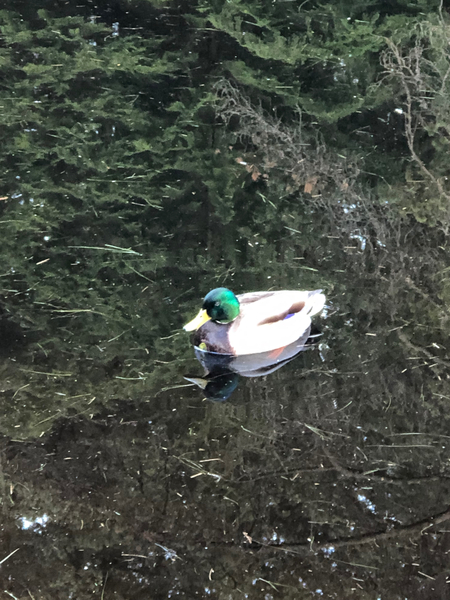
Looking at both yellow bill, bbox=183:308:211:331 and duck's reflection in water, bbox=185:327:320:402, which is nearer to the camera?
duck's reflection in water, bbox=185:327:320:402

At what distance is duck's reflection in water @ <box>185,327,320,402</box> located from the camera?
3.19 m

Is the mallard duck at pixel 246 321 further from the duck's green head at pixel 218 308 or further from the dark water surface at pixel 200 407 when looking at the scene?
the dark water surface at pixel 200 407

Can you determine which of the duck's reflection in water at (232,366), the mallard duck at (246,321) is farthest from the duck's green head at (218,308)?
the duck's reflection in water at (232,366)

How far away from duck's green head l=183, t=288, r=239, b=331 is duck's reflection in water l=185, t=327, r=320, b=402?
0.20 meters

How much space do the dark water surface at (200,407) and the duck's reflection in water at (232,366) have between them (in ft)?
0.18

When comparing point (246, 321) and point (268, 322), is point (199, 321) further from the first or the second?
point (268, 322)

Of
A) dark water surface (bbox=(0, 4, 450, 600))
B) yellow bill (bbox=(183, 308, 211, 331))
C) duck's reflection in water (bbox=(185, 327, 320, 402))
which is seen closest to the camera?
dark water surface (bbox=(0, 4, 450, 600))

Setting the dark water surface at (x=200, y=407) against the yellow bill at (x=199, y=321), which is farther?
the yellow bill at (x=199, y=321)

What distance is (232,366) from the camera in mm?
3365

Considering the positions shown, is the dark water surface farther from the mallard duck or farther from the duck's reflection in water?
the mallard duck

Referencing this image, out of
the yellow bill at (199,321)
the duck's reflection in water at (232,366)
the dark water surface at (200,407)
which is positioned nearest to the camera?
the dark water surface at (200,407)

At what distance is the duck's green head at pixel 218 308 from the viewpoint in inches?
128

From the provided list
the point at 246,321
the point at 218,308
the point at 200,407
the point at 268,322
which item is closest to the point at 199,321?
the point at 218,308

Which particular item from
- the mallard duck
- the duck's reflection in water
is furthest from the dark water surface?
the mallard duck
